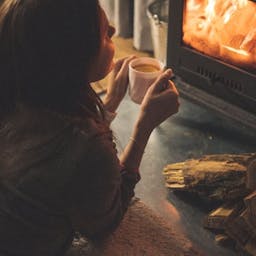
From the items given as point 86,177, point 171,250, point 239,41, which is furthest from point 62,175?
point 239,41

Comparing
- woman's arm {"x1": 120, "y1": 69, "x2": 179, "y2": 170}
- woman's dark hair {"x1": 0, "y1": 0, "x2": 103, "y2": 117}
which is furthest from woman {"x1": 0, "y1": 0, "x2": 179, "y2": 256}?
woman's arm {"x1": 120, "y1": 69, "x2": 179, "y2": 170}

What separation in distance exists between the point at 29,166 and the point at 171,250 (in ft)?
1.55

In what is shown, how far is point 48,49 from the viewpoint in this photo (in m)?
0.88

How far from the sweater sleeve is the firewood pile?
15.7 inches

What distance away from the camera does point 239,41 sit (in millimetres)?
1629

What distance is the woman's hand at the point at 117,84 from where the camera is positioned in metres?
1.40

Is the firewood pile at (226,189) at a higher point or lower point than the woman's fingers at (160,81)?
lower

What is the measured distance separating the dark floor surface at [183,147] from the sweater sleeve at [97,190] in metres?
0.42

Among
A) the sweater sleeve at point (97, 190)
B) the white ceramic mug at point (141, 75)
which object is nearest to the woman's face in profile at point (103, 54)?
the sweater sleeve at point (97, 190)

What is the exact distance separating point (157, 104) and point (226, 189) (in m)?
0.38

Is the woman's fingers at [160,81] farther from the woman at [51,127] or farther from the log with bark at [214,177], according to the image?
the log with bark at [214,177]

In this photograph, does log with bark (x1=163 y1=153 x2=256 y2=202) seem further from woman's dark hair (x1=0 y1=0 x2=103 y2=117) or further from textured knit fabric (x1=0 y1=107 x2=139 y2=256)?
woman's dark hair (x1=0 y1=0 x2=103 y2=117)

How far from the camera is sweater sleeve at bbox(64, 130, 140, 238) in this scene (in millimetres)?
954

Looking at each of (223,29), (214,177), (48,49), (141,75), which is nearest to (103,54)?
(48,49)
